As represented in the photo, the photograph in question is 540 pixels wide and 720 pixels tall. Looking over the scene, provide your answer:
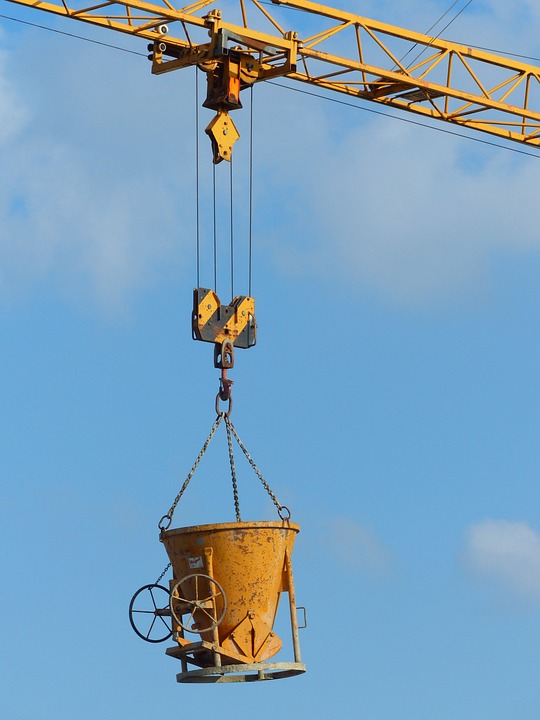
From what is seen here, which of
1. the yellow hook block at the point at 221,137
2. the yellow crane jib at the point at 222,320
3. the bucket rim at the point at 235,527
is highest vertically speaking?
the yellow hook block at the point at 221,137

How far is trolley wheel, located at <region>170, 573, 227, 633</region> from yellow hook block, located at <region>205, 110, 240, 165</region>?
665 cm

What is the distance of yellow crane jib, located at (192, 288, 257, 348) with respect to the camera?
21.9 meters

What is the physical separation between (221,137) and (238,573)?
6919mm

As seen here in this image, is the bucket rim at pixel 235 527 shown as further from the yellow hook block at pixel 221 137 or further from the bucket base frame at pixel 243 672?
the yellow hook block at pixel 221 137

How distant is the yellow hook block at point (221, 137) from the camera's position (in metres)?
24.3

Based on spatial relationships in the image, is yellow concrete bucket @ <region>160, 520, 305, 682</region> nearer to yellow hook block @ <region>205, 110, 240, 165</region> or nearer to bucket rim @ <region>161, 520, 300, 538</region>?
bucket rim @ <region>161, 520, 300, 538</region>

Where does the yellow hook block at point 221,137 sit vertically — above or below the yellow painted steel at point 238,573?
above

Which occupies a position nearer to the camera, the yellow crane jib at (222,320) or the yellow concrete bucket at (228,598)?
the yellow concrete bucket at (228,598)

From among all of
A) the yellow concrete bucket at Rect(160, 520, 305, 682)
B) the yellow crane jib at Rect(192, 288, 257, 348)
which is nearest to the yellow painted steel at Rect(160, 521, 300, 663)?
the yellow concrete bucket at Rect(160, 520, 305, 682)

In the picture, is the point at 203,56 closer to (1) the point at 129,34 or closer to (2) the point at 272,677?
(1) the point at 129,34

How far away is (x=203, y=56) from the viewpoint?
2542cm

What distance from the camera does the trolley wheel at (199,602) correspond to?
19.7m

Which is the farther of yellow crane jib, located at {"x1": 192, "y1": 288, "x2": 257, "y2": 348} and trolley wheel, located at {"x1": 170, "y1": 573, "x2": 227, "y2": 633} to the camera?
yellow crane jib, located at {"x1": 192, "y1": 288, "x2": 257, "y2": 348}

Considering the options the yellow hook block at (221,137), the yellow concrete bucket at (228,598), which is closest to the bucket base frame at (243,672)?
the yellow concrete bucket at (228,598)
